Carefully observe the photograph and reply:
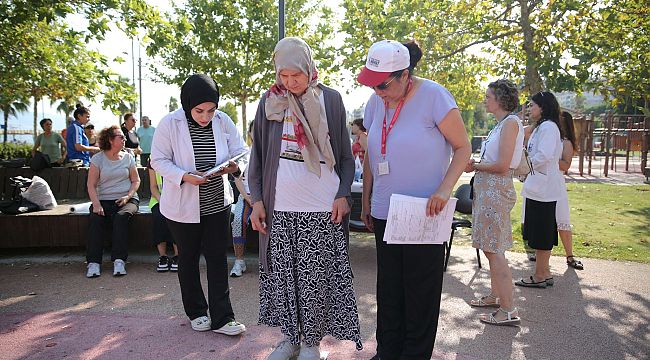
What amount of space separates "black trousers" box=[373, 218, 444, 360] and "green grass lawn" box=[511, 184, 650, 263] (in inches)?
175

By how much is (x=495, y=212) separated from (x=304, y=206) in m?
1.79

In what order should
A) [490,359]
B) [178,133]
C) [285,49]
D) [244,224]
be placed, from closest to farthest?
1. [285,49]
2. [490,359]
3. [178,133]
4. [244,224]

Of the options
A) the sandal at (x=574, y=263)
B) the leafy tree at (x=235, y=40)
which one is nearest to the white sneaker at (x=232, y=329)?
the sandal at (x=574, y=263)

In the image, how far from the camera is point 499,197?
13.0ft

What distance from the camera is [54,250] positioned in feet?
21.4

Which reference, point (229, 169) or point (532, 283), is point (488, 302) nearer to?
point (532, 283)

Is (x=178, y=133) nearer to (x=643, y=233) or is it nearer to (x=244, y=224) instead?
(x=244, y=224)

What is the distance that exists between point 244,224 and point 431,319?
325cm

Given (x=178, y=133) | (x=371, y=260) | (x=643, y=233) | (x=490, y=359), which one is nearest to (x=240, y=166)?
(x=178, y=133)

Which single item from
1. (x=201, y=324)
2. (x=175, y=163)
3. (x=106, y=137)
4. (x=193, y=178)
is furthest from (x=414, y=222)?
(x=106, y=137)

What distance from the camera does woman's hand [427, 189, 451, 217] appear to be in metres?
2.63

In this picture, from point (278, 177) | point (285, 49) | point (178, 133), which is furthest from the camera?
point (178, 133)

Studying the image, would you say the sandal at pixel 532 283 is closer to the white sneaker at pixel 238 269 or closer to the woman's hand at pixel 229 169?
the white sneaker at pixel 238 269

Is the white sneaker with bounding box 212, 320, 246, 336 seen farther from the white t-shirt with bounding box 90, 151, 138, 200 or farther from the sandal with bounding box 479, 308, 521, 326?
the white t-shirt with bounding box 90, 151, 138, 200
